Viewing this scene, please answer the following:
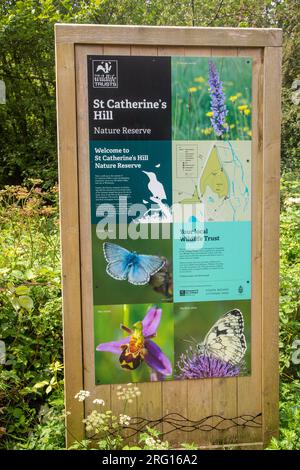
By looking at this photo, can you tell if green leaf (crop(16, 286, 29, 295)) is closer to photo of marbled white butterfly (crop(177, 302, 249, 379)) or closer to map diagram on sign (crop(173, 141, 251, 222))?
photo of marbled white butterfly (crop(177, 302, 249, 379))

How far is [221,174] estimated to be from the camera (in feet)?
9.61

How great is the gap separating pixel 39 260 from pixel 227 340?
6.40ft

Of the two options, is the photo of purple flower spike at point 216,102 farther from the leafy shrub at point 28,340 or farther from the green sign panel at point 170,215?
the leafy shrub at point 28,340

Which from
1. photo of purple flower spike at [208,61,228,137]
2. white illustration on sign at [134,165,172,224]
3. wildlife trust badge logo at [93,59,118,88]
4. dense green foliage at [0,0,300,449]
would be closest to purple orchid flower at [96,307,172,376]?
white illustration on sign at [134,165,172,224]

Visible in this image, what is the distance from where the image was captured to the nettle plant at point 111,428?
2.82m

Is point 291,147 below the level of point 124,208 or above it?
above

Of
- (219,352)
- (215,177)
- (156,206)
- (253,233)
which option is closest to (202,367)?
(219,352)

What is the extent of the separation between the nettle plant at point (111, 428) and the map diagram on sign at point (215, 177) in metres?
1.06

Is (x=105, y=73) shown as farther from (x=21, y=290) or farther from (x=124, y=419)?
(x=124, y=419)

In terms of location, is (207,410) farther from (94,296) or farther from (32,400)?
(32,400)

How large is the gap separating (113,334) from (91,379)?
0.91 feet

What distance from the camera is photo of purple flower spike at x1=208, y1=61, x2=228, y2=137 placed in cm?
287

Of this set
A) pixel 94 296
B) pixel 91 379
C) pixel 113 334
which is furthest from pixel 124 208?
pixel 91 379

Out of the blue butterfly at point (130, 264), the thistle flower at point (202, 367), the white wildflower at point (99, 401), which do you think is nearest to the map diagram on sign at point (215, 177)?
the blue butterfly at point (130, 264)
